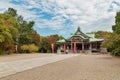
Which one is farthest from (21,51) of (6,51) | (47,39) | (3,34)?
(3,34)

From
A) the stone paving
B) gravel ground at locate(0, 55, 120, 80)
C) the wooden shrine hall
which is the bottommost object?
gravel ground at locate(0, 55, 120, 80)

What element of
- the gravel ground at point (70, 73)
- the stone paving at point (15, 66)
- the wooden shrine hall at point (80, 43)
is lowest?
the gravel ground at point (70, 73)

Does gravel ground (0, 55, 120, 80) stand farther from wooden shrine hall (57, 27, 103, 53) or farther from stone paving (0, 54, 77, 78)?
wooden shrine hall (57, 27, 103, 53)

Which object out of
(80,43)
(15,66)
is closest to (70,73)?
(15,66)

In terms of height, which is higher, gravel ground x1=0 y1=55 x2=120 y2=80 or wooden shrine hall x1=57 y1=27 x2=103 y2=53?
wooden shrine hall x1=57 y1=27 x2=103 y2=53

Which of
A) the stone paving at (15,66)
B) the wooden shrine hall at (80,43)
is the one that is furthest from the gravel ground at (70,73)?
the wooden shrine hall at (80,43)

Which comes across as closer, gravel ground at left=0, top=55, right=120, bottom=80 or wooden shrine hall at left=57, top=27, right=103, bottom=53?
gravel ground at left=0, top=55, right=120, bottom=80

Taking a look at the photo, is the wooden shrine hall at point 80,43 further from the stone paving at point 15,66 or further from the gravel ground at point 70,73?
the gravel ground at point 70,73

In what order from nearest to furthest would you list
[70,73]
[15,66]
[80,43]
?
[70,73]
[15,66]
[80,43]

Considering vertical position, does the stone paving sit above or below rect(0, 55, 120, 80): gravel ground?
above

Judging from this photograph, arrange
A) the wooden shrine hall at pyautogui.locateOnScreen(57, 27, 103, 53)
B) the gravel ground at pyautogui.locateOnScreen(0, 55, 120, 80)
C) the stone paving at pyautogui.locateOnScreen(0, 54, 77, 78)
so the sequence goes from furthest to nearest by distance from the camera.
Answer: the wooden shrine hall at pyautogui.locateOnScreen(57, 27, 103, 53) → the stone paving at pyautogui.locateOnScreen(0, 54, 77, 78) → the gravel ground at pyautogui.locateOnScreen(0, 55, 120, 80)

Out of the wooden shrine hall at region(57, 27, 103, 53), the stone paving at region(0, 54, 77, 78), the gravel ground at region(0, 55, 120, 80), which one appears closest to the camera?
the gravel ground at region(0, 55, 120, 80)

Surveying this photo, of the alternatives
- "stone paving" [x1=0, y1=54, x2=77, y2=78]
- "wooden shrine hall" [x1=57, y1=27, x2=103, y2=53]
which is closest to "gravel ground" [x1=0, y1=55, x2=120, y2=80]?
"stone paving" [x1=0, y1=54, x2=77, y2=78]

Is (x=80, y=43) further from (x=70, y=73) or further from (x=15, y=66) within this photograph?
(x=70, y=73)
